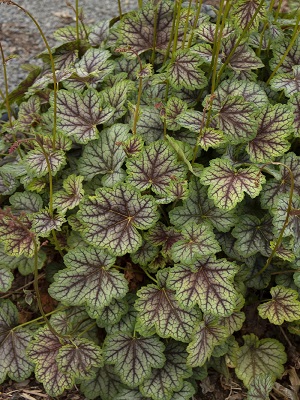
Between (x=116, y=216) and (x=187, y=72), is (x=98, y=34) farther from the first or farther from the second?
(x=116, y=216)

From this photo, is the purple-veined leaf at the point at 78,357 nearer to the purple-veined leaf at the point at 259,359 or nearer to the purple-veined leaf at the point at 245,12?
the purple-veined leaf at the point at 259,359

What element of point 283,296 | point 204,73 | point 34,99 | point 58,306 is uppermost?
point 204,73

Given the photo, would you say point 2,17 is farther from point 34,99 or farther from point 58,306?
point 58,306

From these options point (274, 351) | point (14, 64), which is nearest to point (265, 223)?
point (274, 351)

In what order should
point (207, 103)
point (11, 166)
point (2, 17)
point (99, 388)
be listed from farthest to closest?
1. point (2, 17)
2. point (11, 166)
3. point (99, 388)
4. point (207, 103)

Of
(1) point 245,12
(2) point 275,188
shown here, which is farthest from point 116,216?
(1) point 245,12

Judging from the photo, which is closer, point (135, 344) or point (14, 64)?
point (135, 344)

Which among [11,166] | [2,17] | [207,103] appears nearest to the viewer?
[207,103]

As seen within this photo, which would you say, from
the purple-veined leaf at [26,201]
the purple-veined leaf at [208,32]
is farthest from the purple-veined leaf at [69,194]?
the purple-veined leaf at [208,32]
